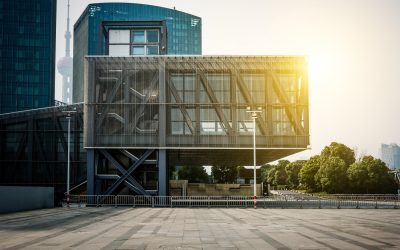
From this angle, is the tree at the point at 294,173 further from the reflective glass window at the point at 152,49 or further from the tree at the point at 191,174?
the reflective glass window at the point at 152,49

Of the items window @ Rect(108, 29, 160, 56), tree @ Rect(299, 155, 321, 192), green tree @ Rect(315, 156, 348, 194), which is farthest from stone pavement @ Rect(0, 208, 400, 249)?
tree @ Rect(299, 155, 321, 192)

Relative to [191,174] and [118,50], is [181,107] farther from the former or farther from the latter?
[191,174]

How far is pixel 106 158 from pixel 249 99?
63.4 feet

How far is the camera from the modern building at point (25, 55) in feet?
471

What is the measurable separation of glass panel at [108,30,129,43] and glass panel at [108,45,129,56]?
74cm

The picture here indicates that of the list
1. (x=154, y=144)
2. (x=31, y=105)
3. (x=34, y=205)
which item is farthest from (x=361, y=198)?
(x=31, y=105)

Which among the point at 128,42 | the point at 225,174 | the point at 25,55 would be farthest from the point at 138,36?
the point at 25,55

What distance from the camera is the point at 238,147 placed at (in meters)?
54.8

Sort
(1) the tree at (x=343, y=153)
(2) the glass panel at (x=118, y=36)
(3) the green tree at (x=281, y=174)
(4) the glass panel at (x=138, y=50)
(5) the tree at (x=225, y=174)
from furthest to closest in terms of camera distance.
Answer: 1. (3) the green tree at (x=281, y=174)
2. (5) the tree at (x=225, y=174)
3. (1) the tree at (x=343, y=153)
4. (2) the glass panel at (x=118, y=36)
5. (4) the glass panel at (x=138, y=50)

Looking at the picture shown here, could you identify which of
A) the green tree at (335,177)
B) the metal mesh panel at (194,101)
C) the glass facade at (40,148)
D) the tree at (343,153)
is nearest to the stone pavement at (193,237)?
the metal mesh panel at (194,101)

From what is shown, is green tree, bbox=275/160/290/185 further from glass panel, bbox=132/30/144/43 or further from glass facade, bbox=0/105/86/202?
glass panel, bbox=132/30/144/43

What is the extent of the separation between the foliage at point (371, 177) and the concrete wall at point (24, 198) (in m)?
63.8

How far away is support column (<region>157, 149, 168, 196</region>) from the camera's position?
5419cm

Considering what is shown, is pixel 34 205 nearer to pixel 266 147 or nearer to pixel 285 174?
pixel 266 147
